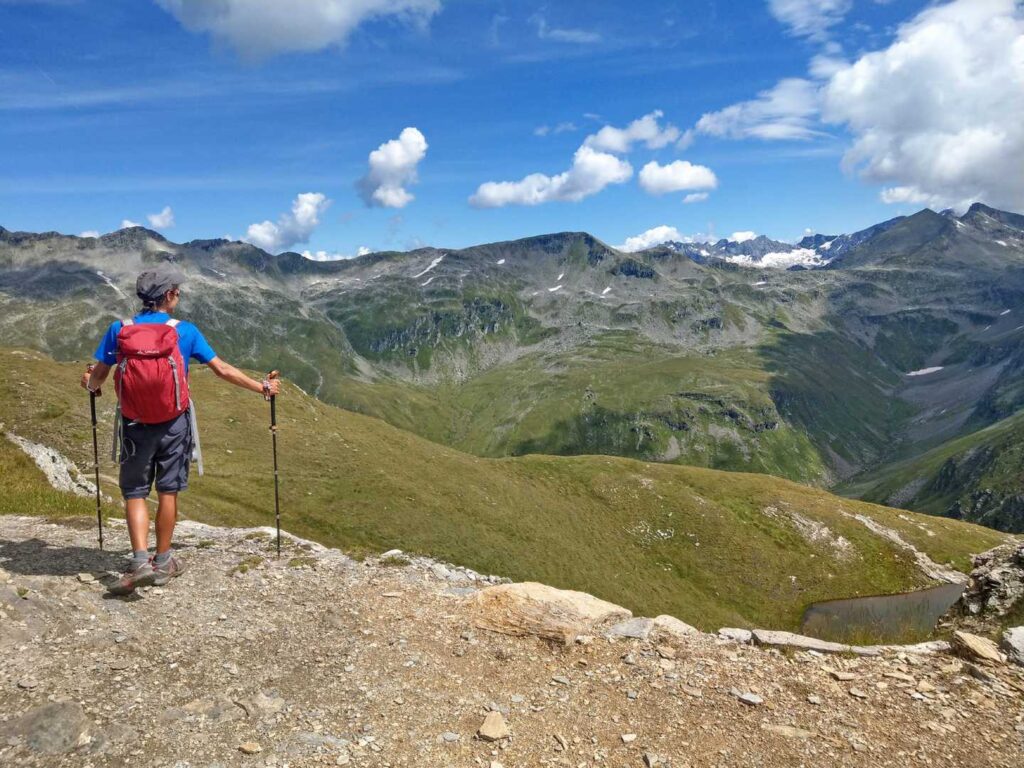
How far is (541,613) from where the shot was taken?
1371 centimetres

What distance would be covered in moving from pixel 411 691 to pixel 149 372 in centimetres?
797

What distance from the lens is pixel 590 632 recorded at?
43.2 ft

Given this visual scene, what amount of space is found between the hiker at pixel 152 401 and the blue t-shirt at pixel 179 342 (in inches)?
0.7

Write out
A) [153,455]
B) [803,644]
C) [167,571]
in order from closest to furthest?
[153,455], [803,644], [167,571]

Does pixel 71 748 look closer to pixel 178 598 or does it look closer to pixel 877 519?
pixel 178 598

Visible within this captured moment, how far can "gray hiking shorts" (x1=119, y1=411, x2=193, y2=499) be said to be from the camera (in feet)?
39.3

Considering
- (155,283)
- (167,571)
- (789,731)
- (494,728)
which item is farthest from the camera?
(167,571)

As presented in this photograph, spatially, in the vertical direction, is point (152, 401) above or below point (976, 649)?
above

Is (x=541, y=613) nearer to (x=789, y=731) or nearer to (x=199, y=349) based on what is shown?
(x=789, y=731)

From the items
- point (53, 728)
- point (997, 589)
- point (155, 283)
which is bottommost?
point (997, 589)

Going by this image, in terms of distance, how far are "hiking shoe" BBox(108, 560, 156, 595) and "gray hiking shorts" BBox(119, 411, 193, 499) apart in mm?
1587

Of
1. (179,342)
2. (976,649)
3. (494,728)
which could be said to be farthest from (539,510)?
(494,728)

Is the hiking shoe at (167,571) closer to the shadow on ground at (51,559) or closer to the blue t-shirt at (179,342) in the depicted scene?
the shadow on ground at (51,559)

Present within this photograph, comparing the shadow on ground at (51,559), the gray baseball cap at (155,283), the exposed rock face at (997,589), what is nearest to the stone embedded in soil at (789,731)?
the exposed rock face at (997,589)
